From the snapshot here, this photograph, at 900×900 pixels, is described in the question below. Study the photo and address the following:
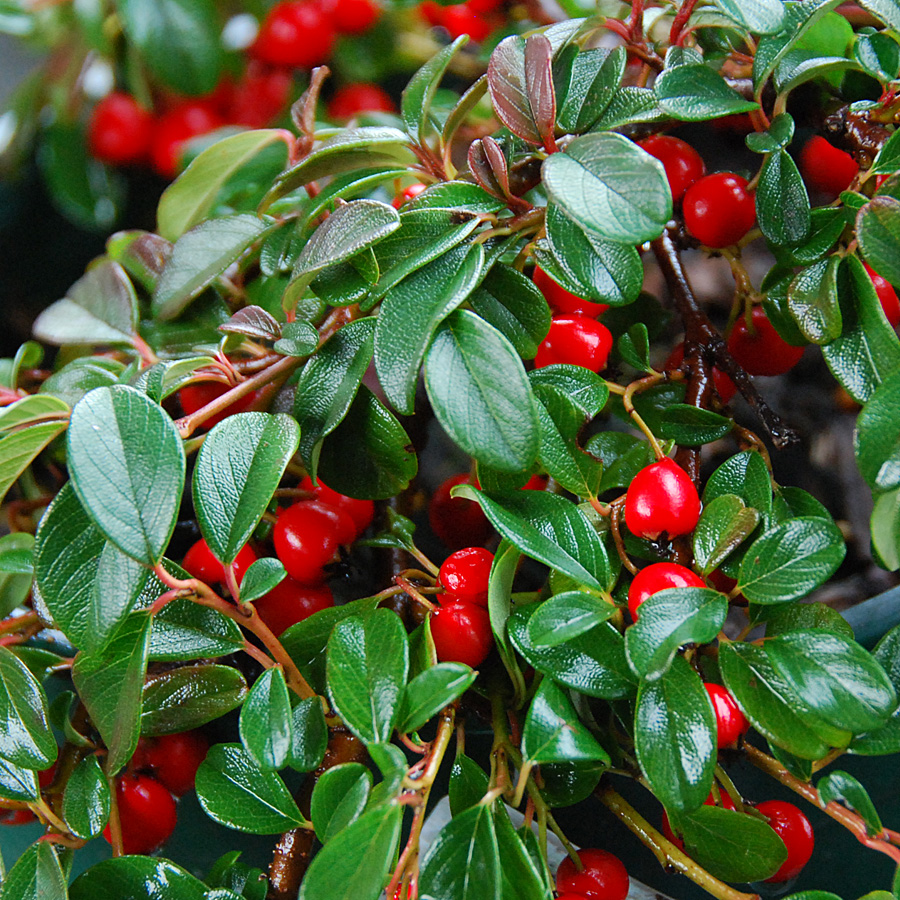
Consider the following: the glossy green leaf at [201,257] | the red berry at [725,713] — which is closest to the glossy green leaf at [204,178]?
the glossy green leaf at [201,257]

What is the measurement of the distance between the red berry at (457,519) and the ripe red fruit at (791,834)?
0.21 meters

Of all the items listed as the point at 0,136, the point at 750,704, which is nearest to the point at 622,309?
the point at 750,704

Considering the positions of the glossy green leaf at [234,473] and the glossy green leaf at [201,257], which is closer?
the glossy green leaf at [234,473]

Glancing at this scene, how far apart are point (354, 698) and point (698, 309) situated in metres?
0.29

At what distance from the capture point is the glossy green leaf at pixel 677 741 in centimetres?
28

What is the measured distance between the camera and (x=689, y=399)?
423mm

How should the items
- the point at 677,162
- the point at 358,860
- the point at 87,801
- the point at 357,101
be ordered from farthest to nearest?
the point at 357,101 → the point at 677,162 → the point at 87,801 → the point at 358,860

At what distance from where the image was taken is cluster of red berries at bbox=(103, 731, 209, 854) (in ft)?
1.46

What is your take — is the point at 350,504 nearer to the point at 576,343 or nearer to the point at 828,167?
the point at 576,343

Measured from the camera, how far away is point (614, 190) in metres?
0.29

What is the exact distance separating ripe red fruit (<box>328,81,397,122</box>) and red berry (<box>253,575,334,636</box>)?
713 mm

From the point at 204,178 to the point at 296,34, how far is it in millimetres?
602

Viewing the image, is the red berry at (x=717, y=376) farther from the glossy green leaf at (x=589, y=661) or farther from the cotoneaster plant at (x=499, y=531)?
the glossy green leaf at (x=589, y=661)

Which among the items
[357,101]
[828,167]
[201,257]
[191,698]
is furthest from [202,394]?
[357,101]
